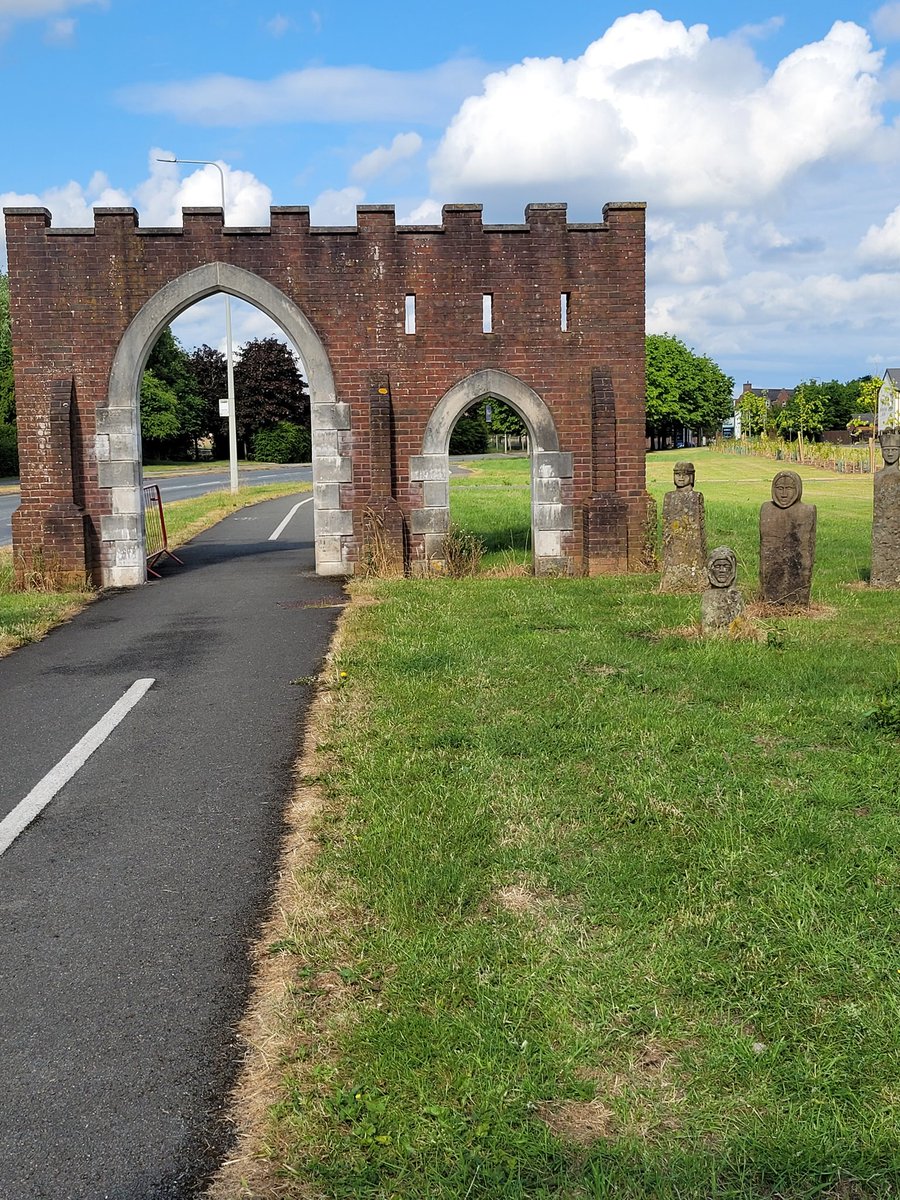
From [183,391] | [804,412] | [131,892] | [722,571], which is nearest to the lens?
[131,892]

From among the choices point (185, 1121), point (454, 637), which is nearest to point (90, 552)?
point (454, 637)

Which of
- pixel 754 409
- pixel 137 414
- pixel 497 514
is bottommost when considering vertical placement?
pixel 497 514

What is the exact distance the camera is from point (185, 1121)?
10.2 ft

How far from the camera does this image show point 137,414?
16125 mm

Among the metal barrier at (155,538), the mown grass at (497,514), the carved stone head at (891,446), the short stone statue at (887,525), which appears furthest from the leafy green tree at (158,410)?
the short stone statue at (887,525)

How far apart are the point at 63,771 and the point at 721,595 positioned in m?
6.10

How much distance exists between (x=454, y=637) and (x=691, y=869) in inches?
228

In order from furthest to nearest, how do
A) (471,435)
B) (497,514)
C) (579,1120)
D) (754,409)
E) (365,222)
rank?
(754,409) < (471,435) < (497,514) < (365,222) < (579,1120)

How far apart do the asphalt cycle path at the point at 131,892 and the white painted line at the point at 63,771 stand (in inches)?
0.6

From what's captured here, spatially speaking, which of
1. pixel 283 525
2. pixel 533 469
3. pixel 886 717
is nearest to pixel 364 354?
pixel 533 469

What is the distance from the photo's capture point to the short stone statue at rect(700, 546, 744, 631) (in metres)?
9.95

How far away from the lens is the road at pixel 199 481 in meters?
35.9

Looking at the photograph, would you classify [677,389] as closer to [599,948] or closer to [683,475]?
[683,475]

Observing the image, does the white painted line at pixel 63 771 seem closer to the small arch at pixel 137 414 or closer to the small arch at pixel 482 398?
the small arch at pixel 137 414
